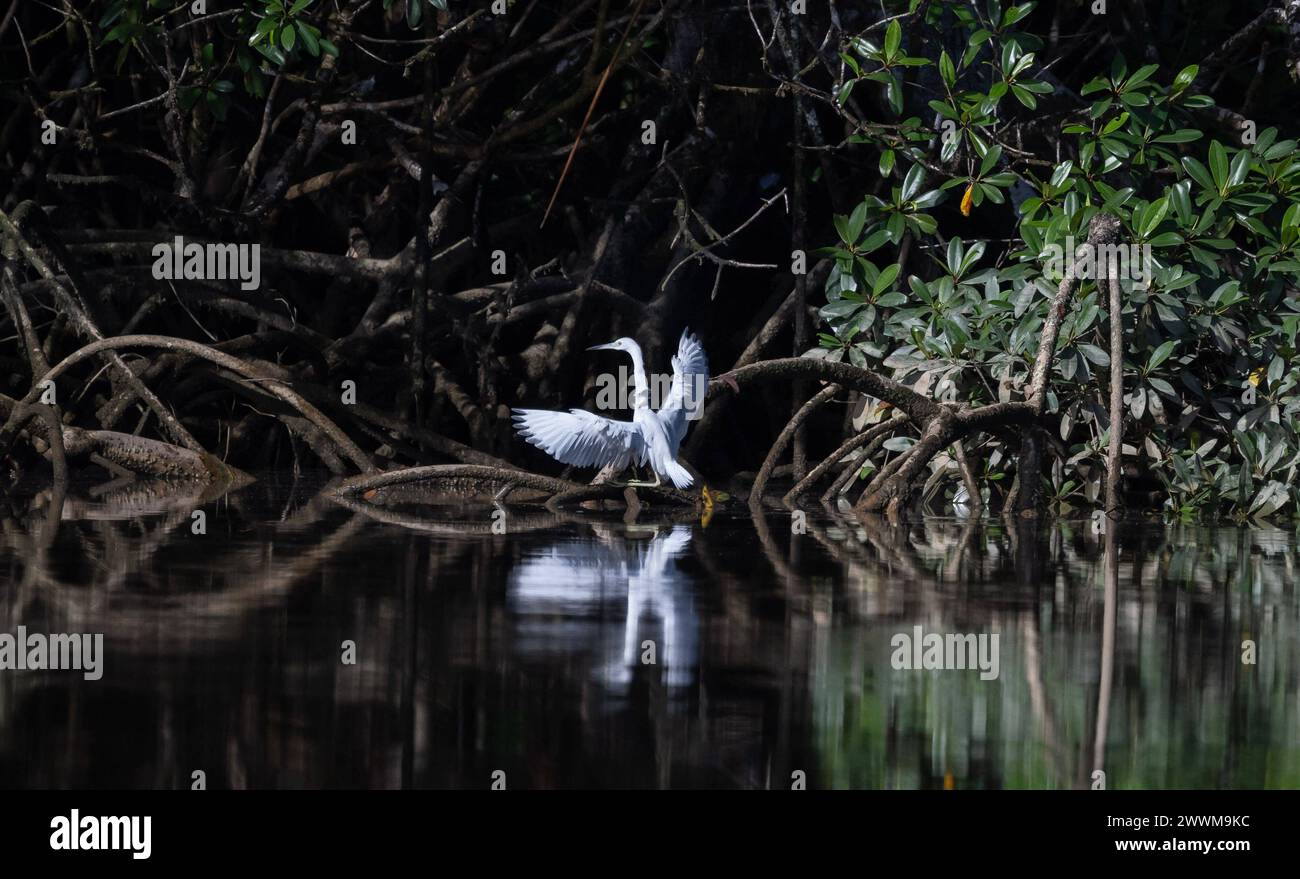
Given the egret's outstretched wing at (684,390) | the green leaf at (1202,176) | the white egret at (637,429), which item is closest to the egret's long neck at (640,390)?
the white egret at (637,429)

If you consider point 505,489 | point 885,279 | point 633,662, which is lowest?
point 633,662

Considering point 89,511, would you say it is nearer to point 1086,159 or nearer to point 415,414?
point 415,414

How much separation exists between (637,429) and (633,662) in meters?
3.73

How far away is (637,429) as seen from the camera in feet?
26.7

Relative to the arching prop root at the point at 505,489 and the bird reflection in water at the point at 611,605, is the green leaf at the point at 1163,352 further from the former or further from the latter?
the bird reflection in water at the point at 611,605

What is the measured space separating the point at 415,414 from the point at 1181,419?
4396 millimetres

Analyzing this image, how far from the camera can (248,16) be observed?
9289 millimetres

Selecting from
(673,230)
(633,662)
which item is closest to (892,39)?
(673,230)

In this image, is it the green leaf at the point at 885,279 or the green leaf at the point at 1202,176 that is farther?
the green leaf at the point at 885,279

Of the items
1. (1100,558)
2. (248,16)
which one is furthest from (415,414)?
(1100,558)

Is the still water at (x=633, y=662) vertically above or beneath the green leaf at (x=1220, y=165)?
beneath

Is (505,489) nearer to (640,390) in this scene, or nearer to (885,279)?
(640,390)

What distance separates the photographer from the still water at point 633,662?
3.50m
